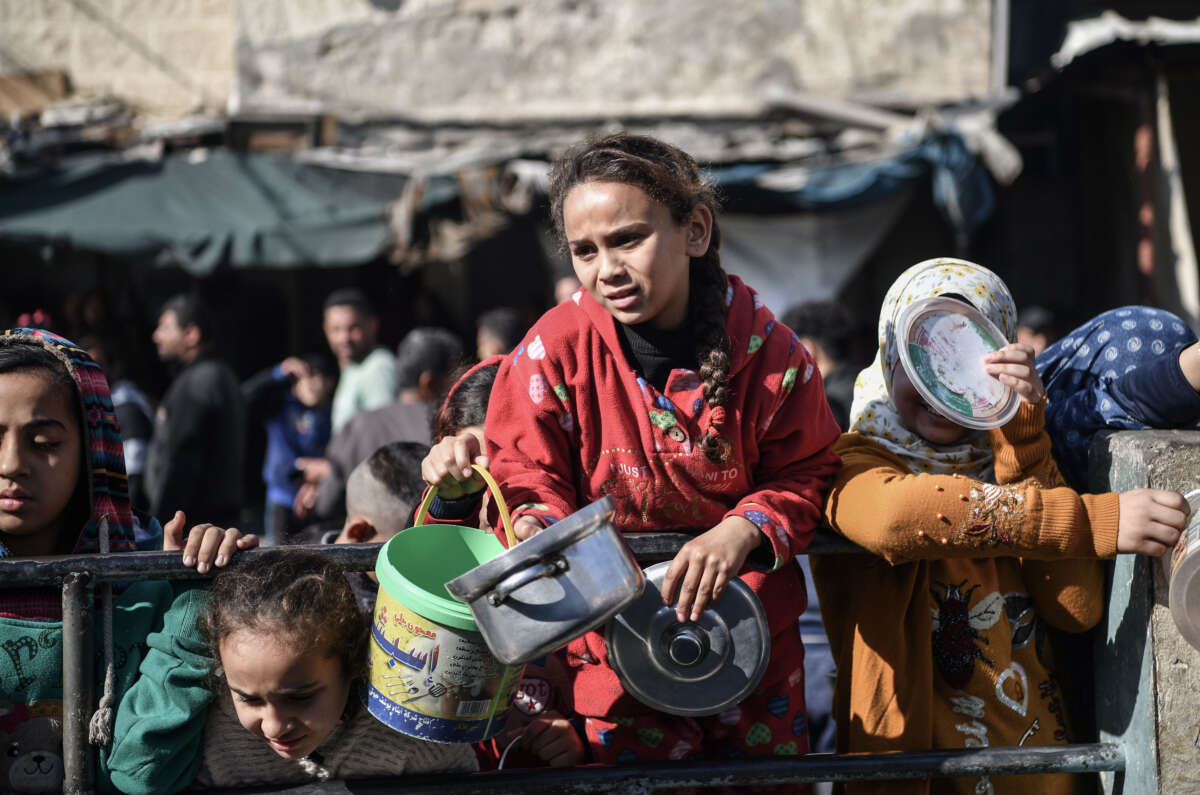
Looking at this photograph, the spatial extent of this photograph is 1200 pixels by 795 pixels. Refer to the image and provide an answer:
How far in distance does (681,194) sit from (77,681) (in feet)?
4.53

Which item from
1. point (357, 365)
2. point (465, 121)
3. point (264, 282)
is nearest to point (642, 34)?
point (465, 121)

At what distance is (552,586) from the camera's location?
178cm

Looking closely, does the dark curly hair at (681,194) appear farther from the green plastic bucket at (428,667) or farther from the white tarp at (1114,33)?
the white tarp at (1114,33)

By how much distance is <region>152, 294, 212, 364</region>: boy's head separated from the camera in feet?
20.9

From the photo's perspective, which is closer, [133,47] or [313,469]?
[313,469]

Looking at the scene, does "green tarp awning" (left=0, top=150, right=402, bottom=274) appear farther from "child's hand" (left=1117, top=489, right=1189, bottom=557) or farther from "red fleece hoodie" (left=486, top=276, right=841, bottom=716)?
"child's hand" (left=1117, top=489, right=1189, bottom=557)

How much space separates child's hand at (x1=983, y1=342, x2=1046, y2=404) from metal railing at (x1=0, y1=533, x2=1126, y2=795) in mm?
648

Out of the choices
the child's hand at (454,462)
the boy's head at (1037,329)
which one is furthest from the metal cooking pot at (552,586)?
the boy's head at (1037,329)

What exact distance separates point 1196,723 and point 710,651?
90cm

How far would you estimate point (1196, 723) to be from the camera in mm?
2076

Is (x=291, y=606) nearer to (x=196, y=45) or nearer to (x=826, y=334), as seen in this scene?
(x=826, y=334)

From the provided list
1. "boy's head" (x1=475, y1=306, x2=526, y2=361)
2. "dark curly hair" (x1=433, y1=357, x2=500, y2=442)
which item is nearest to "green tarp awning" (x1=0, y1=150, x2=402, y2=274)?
"boy's head" (x1=475, y1=306, x2=526, y2=361)

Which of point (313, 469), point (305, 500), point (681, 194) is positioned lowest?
point (305, 500)

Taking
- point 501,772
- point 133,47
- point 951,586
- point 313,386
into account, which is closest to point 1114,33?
point 313,386
